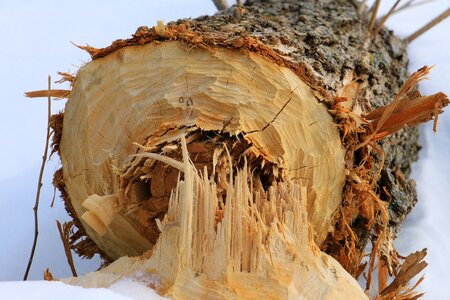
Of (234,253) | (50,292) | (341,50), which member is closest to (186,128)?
(234,253)

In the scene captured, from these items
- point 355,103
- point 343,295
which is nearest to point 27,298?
point 343,295

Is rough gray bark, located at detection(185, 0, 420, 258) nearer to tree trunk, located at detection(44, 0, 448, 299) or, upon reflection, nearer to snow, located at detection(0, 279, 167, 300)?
tree trunk, located at detection(44, 0, 448, 299)

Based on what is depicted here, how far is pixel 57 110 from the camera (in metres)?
2.12

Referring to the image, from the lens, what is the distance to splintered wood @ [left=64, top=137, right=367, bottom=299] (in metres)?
1.05

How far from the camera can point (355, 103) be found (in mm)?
1500

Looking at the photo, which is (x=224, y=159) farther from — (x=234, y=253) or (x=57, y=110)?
(x=57, y=110)

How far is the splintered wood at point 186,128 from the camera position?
1.26 meters

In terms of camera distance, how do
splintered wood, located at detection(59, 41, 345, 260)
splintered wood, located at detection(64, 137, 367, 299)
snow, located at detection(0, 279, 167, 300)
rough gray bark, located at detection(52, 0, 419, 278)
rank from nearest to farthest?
snow, located at detection(0, 279, 167, 300) < splintered wood, located at detection(64, 137, 367, 299) < splintered wood, located at detection(59, 41, 345, 260) < rough gray bark, located at detection(52, 0, 419, 278)

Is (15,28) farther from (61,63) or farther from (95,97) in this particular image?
(95,97)

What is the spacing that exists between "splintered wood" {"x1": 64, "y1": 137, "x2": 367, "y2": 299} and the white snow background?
63 mm

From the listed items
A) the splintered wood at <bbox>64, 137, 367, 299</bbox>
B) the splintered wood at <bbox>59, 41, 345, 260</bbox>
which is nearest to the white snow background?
the splintered wood at <bbox>64, 137, 367, 299</bbox>

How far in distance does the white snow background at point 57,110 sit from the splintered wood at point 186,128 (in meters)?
0.19

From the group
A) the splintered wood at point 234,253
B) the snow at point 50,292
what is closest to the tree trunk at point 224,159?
the splintered wood at point 234,253

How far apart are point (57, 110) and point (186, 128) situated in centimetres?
98
